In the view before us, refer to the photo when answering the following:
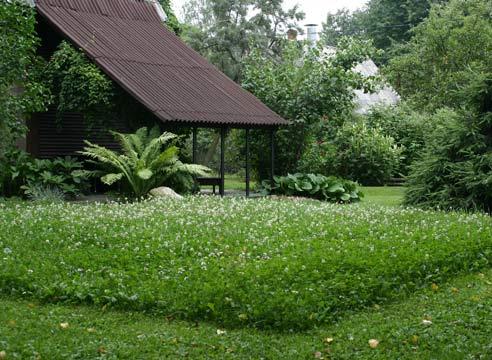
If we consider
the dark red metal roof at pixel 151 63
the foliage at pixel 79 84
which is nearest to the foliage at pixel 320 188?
the dark red metal roof at pixel 151 63

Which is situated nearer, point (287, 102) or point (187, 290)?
point (187, 290)

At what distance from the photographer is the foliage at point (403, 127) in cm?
3117

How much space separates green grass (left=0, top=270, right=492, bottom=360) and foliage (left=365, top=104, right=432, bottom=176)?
2264 centimetres

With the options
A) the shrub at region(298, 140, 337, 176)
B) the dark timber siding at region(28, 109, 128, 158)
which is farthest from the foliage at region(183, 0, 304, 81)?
the dark timber siding at region(28, 109, 128, 158)

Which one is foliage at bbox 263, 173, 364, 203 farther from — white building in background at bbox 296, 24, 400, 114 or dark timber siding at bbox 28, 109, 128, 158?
white building in background at bbox 296, 24, 400, 114

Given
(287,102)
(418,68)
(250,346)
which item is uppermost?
(418,68)

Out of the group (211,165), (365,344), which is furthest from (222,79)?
(365,344)

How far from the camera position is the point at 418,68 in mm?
35781

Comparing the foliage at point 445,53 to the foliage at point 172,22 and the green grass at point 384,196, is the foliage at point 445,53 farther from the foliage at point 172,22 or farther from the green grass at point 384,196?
the foliage at point 172,22

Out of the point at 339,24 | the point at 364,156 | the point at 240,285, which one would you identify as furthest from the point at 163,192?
the point at 339,24

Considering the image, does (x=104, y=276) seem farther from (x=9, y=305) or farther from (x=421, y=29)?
(x=421, y=29)

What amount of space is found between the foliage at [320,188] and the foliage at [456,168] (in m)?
3.26

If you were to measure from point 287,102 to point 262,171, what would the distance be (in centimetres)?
245

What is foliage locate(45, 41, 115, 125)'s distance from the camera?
19297 millimetres
